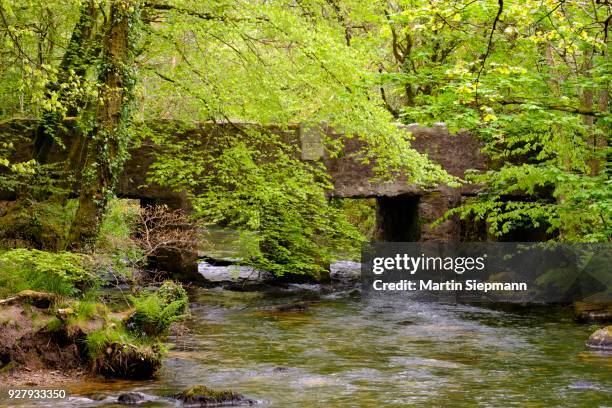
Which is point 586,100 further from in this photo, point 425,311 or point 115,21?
point 115,21

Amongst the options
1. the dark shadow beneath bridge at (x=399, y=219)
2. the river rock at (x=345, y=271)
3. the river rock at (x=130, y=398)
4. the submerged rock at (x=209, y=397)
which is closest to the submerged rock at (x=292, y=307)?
the dark shadow beneath bridge at (x=399, y=219)

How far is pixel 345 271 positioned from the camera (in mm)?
22281

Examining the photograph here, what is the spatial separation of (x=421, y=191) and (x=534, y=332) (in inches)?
225

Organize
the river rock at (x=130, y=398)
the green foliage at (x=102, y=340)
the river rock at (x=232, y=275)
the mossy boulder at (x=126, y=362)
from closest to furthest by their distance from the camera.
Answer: the river rock at (x=130, y=398) → the mossy boulder at (x=126, y=362) → the green foliage at (x=102, y=340) → the river rock at (x=232, y=275)

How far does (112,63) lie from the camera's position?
11445mm

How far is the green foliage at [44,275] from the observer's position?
404 inches

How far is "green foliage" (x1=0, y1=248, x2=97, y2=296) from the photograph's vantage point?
10273 mm

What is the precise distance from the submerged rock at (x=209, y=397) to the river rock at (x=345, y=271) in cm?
1228

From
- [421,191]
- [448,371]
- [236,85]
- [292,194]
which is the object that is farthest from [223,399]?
[421,191]

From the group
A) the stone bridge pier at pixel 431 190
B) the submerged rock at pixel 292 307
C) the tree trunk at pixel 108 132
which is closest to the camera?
the tree trunk at pixel 108 132

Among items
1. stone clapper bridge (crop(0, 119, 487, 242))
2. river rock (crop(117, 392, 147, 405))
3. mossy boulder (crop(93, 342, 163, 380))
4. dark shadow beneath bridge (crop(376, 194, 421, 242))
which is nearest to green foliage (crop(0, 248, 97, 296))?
mossy boulder (crop(93, 342, 163, 380))

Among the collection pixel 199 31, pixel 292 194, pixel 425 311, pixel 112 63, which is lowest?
pixel 425 311

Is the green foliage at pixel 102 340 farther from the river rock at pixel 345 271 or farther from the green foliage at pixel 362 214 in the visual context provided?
the green foliage at pixel 362 214

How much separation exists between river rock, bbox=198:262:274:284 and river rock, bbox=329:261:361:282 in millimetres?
1887
